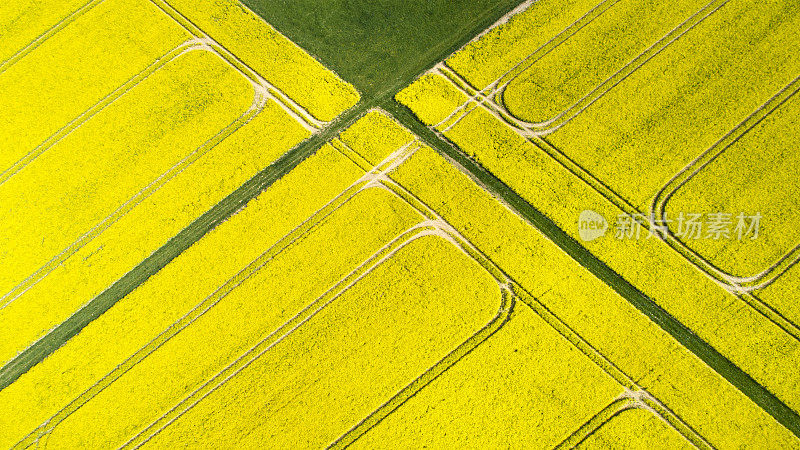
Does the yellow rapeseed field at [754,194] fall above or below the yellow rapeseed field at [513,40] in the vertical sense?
below

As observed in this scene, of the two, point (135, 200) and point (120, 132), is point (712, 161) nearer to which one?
point (135, 200)

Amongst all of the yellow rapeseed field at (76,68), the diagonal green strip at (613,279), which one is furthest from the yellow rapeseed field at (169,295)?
the yellow rapeseed field at (76,68)

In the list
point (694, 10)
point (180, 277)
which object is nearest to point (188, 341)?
point (180, 277)

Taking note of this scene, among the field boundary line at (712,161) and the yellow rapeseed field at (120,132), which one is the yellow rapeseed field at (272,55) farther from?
the field boundary line at (712,161)

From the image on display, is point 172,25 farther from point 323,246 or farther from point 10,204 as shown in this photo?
point 323,246

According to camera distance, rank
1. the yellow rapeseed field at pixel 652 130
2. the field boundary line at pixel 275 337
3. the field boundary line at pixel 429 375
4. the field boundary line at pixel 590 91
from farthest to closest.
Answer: the field boundary line at pixel 590 91 < the yellow rapeseed field at pixel 652 130 < the field boundary line at pixel 275 337 < the field boundary line at pixel 429 375
